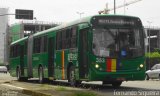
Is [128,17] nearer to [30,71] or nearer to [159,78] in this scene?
[30,71]

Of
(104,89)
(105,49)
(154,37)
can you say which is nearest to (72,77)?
(104,89)

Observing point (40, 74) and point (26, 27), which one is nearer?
point (40, 74)

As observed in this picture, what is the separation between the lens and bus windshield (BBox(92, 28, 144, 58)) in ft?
68.2

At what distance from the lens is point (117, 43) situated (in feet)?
68.5

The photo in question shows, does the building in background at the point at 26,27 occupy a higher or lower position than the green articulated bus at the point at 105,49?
higher

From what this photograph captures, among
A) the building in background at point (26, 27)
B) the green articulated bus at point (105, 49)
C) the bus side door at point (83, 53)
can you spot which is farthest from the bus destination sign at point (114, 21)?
the building in background at point (26, 27)

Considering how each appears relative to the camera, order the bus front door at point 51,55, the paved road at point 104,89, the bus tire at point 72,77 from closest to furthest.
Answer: the paved road at point 104,89 → the bus tire at point 72,77 → the bus front door at point 51,55

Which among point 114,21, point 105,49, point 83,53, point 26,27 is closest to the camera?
point 105,49

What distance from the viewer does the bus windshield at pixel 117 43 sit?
20.8 metres

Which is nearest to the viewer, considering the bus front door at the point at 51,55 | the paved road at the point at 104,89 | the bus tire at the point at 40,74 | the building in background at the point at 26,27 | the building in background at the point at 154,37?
the paved road at the point at 104,89

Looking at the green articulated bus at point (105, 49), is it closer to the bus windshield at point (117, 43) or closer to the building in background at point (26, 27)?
the bus windshield at point (117, 43)

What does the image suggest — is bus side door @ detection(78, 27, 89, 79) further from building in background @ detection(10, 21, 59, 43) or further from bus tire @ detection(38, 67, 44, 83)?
building in background @ detection(10, 21, 59, 43)

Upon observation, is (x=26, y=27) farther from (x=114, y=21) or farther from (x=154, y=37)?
(x=114, y=21)

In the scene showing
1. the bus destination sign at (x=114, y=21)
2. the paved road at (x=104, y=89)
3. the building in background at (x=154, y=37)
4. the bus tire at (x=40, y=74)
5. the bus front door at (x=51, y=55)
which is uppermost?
A: the building in background at (x=154, y=37)
